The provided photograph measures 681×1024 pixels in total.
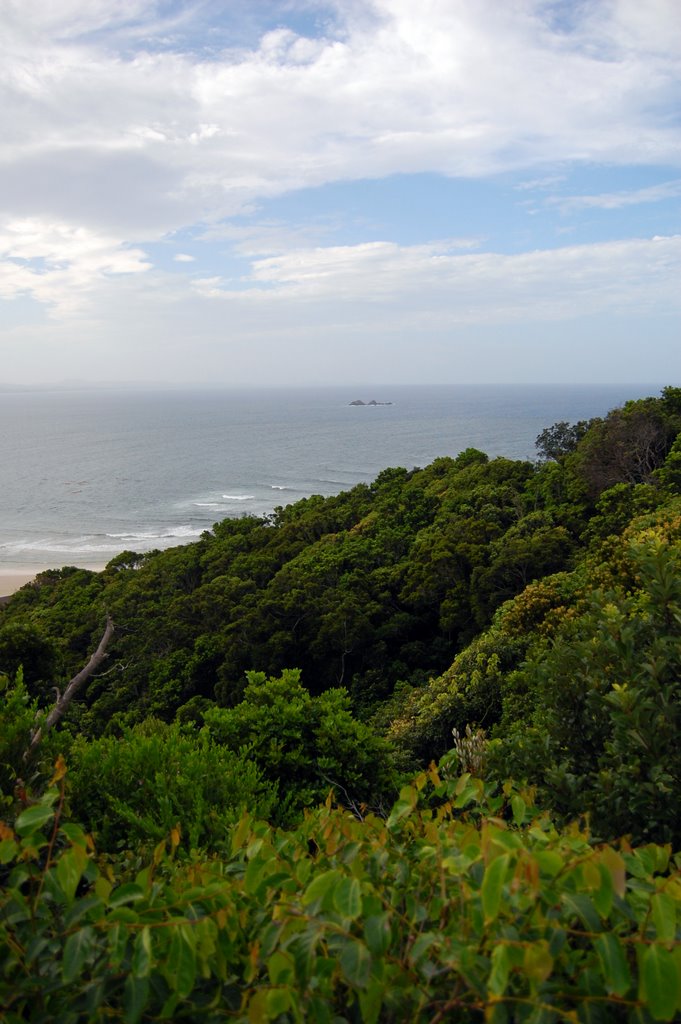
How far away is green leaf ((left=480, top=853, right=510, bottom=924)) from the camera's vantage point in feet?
5.32

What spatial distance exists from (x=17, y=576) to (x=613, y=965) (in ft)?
145

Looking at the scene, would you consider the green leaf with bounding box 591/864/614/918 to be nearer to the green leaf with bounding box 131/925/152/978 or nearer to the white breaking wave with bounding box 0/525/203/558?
the green leaf with bounding box 131/925/152/978

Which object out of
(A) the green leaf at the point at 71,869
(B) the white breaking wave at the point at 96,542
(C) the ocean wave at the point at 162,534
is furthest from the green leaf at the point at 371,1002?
(C) the ocean wave at the point at 162,534

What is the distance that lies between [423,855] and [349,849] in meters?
0.30

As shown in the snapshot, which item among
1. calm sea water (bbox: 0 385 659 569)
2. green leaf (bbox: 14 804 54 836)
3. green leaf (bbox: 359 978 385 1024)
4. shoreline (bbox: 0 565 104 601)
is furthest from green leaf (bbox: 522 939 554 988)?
calm sea water (bbox: 0 385 659 569)

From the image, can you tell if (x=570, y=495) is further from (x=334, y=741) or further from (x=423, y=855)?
(x=423, y=855)

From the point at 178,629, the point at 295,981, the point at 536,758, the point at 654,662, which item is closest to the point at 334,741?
the point at 536,758

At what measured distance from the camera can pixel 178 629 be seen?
78.6ft

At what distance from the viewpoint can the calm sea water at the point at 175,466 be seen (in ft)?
170

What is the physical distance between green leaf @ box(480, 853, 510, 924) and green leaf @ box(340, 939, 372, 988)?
1.03 ft

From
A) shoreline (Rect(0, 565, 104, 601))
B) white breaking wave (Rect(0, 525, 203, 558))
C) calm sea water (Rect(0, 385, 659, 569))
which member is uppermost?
calm sea water (Rect(0, 385, 659, 569))

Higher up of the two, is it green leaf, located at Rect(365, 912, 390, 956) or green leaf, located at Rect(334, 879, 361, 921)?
green leaf, located at Rect(334, 879, 361, 921)

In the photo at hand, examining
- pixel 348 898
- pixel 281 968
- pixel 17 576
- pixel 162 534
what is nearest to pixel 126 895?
pixel 281 968

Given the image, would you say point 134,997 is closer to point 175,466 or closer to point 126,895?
point 126,895
